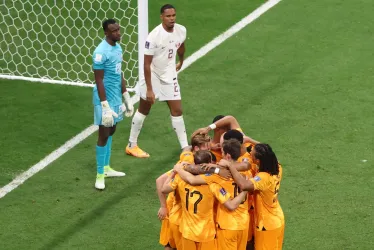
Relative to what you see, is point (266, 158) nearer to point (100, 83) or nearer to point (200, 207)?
point (200, 207)

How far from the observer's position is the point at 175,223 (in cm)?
820

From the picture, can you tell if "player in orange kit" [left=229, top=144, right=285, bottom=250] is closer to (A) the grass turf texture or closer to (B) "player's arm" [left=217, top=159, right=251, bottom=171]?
(B) "player's arm" [left=217, top=159, right=251, bottom=171]

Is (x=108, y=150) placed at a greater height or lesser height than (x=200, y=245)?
lesser

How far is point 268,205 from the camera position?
8.15 m

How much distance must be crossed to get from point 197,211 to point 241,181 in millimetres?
480

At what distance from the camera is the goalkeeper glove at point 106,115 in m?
10.3

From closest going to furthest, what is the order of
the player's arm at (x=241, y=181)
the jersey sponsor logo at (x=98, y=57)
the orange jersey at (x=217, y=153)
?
the player's arm at (x=241, y=181) < the orange jersey at (x=217, y=153) < the jersey sponsor logo at (x=98, y=57)

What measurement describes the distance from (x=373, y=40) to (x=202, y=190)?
7499 mm

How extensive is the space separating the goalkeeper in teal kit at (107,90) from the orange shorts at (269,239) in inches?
110

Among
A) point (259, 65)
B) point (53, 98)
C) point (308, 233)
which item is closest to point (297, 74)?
point (259, 65)

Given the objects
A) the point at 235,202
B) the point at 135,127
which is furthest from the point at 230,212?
the point at 135,127

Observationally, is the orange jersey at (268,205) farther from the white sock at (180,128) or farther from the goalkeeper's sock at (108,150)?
the white sock at (180,128)

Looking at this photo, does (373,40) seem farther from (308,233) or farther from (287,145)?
(308,233)

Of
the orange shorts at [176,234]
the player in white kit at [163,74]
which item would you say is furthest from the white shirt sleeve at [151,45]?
the orange shorts at [176,234]
